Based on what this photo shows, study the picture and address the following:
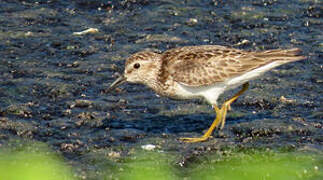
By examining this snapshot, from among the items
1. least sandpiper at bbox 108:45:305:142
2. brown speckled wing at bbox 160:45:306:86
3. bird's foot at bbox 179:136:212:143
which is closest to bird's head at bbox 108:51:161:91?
least sandpiper at bbox 108:45:305:142

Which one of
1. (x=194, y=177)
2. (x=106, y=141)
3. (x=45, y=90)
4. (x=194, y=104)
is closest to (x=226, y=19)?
(x=194, y=104)

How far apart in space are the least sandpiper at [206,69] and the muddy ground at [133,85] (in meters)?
0.63

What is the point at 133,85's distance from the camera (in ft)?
31.0

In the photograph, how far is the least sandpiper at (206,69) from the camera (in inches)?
290

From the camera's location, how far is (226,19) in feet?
39.8

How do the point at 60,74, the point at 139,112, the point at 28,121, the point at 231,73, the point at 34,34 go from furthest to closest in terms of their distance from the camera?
the point at 34,34
the point at 60,74
the point at 139,112
the point at 28,121
the point at 231,73

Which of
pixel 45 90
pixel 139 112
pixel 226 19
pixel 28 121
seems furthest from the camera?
pixel 226 19

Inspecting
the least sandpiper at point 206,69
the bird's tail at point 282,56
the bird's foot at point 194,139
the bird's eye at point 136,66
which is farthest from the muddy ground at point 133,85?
the bird's tail at point 282,56

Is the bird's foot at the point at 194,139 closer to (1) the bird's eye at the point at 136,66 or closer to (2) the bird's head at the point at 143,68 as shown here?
(2) the bird's head at the point at 143,68

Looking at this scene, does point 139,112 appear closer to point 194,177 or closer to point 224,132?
point 224,132

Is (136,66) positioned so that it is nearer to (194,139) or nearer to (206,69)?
(206,69)

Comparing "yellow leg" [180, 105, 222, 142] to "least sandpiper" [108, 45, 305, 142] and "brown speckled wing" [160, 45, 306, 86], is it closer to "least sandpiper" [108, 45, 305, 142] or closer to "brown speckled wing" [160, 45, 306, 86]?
"least sandpiper" [108, 45, 305, 142]

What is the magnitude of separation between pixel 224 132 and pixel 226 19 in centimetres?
491

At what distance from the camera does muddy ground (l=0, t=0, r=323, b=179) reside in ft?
24.3
